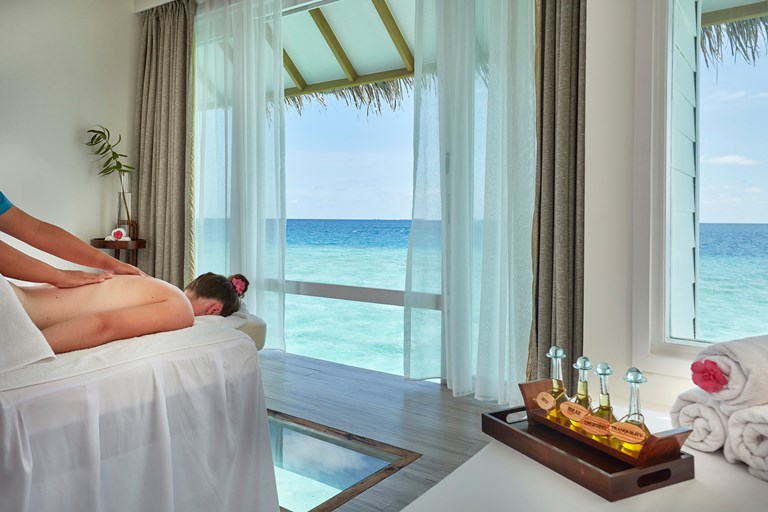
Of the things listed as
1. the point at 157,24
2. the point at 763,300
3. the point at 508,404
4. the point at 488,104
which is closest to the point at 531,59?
the point at 488,104

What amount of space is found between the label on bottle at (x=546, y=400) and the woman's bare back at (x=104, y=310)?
1.23m

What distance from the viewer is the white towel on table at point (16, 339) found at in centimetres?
132

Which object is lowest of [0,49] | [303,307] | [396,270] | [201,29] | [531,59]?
[303,307]

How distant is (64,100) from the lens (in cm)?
409

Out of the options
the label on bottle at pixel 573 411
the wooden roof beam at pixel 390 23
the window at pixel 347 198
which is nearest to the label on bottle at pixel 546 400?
the label on bottle at pixel 573 411

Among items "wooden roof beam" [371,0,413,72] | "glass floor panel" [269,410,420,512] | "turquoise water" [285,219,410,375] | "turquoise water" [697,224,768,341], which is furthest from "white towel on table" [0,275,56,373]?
"turquoise water" [285,219,410,375]

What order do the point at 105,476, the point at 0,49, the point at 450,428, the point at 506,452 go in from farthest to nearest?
the point at 0,49
the point at 450,428
the point at 105,476
the point at 506,452

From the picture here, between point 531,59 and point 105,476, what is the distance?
250 centimetres

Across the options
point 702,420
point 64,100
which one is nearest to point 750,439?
point 702,420

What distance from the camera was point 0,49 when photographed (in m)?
3.71

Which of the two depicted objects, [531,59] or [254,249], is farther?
[254,249]

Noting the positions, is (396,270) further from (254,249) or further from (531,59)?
(531,59)

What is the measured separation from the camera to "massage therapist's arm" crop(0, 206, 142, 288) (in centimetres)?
171

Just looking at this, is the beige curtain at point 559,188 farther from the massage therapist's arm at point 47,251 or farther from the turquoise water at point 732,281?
the massage therapist's arm at point 47,251
